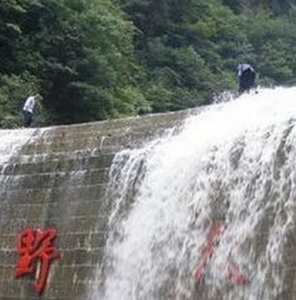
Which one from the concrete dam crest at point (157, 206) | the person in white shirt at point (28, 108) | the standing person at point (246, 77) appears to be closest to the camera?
the concrete dam crest at point (157, 206)

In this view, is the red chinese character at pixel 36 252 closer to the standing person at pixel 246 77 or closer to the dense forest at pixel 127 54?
the standing person at pixel 246 77

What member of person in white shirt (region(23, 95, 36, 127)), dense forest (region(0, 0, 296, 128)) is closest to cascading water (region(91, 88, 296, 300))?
person in white shirt (region(23, 95, 36, 127))

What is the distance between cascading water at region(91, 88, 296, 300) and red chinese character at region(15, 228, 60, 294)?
75 centimetres

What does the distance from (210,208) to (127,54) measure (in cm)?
1143

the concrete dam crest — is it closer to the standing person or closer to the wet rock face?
the wet rock face

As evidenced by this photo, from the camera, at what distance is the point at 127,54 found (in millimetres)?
19172

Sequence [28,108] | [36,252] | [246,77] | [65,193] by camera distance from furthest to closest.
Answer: [28,108] < [246,77] < [65,193] < [36,252]

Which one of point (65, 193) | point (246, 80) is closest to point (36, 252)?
point (65, 193)

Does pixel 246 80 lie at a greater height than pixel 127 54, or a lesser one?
lesser

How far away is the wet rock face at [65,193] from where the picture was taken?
29.9ft

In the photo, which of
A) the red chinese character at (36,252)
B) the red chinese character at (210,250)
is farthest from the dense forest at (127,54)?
the red chinese character at (210,250)

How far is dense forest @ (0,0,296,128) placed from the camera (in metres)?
Result: 16.5

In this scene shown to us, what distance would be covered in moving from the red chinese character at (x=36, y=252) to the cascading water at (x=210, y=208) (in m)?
0.75

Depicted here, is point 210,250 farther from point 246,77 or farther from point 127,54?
point 127,54
